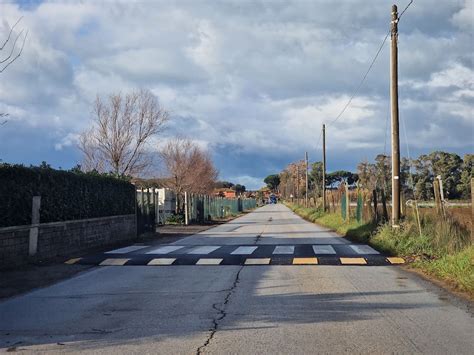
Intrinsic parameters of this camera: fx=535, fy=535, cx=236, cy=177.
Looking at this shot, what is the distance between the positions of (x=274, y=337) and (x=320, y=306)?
204 cm

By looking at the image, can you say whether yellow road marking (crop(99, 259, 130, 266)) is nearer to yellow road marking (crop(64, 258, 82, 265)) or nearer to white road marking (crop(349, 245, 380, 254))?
yellow road marking (crop(64, 258, 82, 265))

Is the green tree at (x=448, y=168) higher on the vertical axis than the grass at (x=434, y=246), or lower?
higher

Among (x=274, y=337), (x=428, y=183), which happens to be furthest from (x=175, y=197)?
(x=274, y=337)

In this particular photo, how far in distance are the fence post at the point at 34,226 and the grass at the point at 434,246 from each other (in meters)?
9.70

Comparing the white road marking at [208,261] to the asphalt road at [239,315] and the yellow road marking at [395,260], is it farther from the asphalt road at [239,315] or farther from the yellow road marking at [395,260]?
the yellow road marking at [395,260]

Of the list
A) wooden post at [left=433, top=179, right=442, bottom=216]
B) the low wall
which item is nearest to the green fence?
the low wall

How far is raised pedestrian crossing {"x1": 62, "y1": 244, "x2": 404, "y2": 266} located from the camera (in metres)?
14.0

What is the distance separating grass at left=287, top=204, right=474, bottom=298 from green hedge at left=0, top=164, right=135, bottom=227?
9902mm

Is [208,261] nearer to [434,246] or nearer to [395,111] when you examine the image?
[434,246]

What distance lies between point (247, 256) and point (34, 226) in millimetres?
5832

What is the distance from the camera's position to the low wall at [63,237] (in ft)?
42.3

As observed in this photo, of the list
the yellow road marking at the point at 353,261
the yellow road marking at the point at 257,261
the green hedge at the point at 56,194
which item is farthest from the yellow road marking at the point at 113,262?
the yellow road marking at the point at 353,261

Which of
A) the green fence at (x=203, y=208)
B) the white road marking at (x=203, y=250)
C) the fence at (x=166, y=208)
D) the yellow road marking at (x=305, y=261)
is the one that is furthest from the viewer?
the green fence at (x=203, y=208)

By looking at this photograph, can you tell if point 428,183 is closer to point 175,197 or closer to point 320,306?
point 175,197
